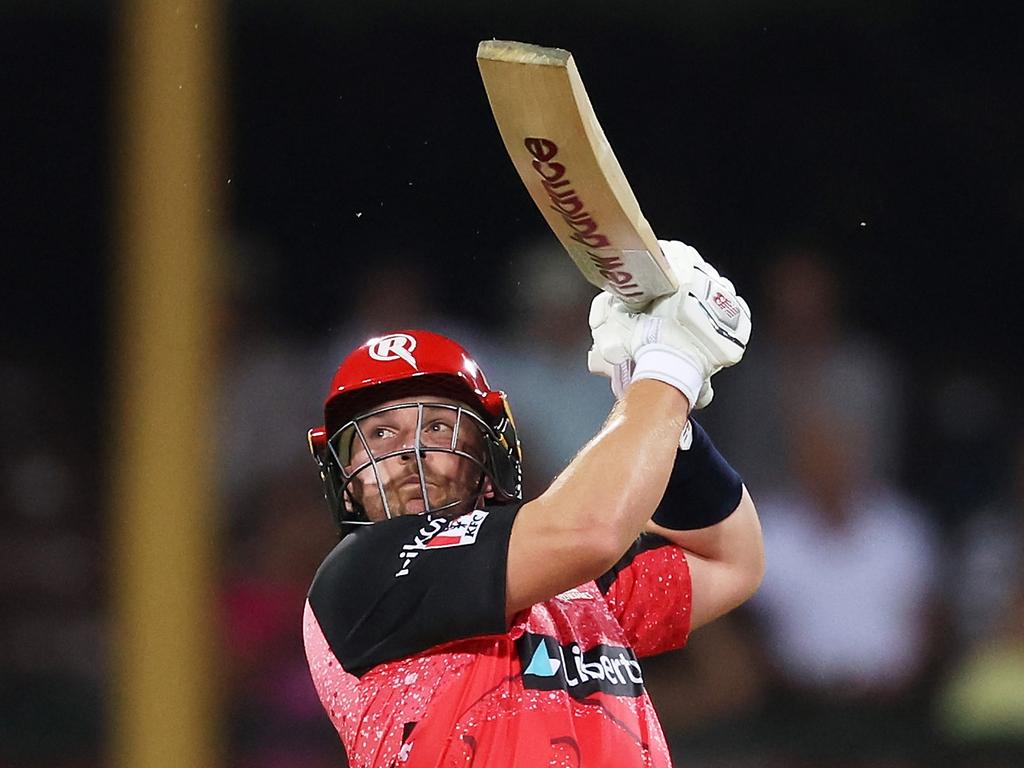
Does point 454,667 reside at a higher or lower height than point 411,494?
lower

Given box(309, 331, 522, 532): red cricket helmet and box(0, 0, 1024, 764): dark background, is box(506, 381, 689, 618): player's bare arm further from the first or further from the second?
box(0, 0, 1024, 764): dark background

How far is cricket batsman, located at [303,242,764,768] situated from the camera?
1.71m

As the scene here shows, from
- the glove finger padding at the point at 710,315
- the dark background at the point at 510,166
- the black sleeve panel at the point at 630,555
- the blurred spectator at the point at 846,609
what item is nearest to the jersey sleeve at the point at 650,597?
the black sleeve panel at the point at 630,555

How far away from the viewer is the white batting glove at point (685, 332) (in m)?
1.82

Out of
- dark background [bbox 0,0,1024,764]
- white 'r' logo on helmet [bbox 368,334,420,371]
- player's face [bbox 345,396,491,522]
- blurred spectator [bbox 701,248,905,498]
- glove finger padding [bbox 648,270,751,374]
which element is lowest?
player's face [bbox 345,396,491,522]

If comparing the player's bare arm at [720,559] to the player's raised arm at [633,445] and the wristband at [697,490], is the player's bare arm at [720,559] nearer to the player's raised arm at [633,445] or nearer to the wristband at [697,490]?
the wristband at [697,490]

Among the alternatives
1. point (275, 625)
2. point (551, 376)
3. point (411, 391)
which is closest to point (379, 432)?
point (411, 391)

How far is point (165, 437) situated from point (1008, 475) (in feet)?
6.80

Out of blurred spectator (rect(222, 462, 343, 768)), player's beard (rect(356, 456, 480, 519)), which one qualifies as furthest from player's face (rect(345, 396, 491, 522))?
blurred spectator (rect(222, 462, 343, 768))

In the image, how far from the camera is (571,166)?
177 centimetres

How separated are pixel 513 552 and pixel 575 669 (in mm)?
253

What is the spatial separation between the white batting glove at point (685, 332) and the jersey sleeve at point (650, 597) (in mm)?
256

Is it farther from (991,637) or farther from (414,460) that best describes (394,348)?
(991,637)

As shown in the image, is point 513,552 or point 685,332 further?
point 685,332
